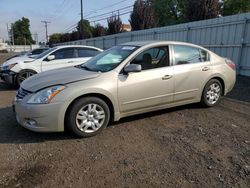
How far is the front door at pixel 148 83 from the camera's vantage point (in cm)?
444

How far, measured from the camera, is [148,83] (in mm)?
4625

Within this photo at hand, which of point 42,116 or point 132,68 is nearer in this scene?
point 42,116

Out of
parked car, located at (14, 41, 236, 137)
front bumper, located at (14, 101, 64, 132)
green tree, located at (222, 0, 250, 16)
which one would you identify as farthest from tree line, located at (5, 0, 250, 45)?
front bumper, located at (14, 101, 64, 132)

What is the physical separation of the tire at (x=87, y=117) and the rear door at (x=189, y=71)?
5.46 ft

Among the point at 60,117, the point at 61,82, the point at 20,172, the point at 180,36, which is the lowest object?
the point at 20,172

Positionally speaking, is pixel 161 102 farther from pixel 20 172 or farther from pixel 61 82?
pixel 20 172

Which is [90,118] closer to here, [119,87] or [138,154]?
[119,87]

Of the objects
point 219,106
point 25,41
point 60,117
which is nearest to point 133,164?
point 60,117

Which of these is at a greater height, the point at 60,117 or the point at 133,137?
the point at 60,117

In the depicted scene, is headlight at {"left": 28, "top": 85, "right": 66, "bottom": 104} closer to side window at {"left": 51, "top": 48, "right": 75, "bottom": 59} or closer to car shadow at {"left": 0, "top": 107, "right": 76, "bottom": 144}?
car shadow at {"left": 0, "top": 107, "right": 76, "bottom": 144}

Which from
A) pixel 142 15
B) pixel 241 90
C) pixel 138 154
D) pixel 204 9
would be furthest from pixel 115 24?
pixel 138 154

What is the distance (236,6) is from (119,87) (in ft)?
119

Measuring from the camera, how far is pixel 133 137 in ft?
13.7

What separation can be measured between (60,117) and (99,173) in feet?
4.14
